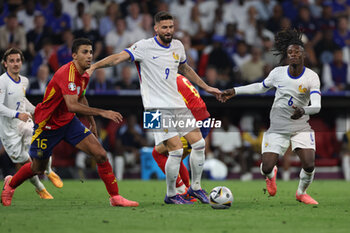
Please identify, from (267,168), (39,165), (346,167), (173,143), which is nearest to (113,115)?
(173,143)

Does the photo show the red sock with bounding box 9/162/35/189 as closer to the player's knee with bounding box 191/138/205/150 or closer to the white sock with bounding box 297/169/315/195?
the player's knee with bounding box 191/138/205/150

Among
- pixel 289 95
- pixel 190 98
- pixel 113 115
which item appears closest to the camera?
pixel 113 115

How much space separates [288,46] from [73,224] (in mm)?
4304

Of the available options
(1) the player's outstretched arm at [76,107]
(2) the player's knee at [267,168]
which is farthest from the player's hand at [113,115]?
(2) the player's knee at [267,168]

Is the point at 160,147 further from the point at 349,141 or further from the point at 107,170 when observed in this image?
the point at 349,141

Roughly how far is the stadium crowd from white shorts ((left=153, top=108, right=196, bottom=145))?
6745 mm

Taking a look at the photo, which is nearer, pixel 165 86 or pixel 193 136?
pixel 165 86

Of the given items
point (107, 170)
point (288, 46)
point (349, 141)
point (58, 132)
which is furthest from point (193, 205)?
point (349, 141)

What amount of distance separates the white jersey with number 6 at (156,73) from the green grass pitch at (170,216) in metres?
1.37

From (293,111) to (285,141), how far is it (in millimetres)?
450

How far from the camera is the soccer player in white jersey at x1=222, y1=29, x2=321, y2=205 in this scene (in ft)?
28.9

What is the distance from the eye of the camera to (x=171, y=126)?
8.37 meters

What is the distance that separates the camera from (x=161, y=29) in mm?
8438

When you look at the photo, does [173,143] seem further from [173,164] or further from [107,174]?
[107,174]
